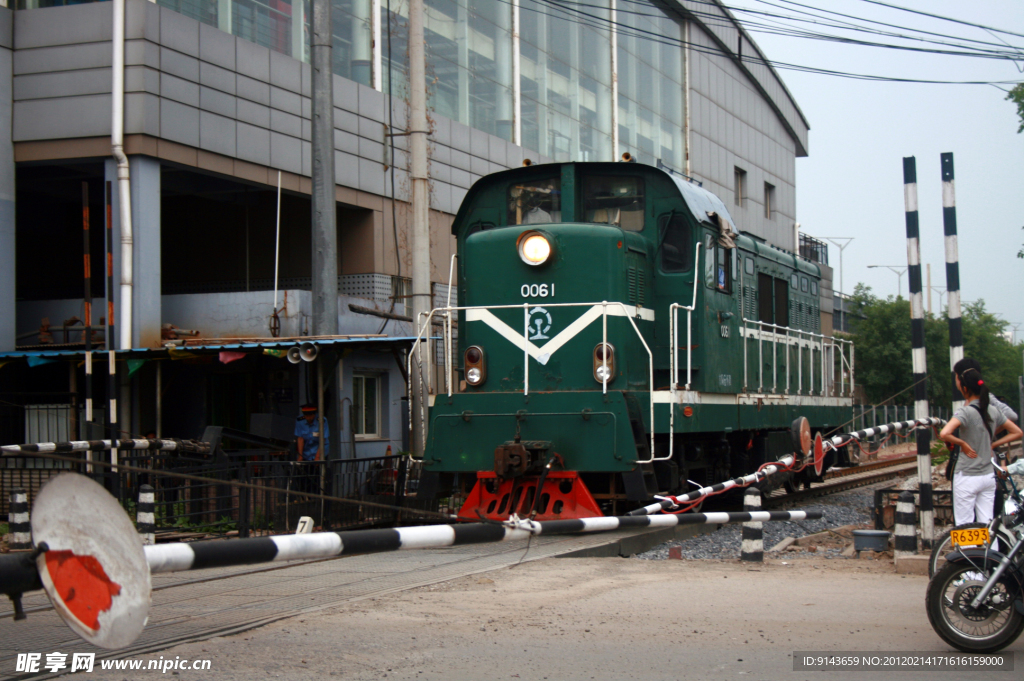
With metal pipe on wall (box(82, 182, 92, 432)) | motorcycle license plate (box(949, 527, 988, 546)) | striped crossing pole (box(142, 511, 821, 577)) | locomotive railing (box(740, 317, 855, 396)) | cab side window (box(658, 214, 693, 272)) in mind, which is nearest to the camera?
striped crossing pole (box(142, 511, 821, 577))

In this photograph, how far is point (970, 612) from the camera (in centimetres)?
527

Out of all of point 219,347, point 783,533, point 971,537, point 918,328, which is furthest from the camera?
point 219,347

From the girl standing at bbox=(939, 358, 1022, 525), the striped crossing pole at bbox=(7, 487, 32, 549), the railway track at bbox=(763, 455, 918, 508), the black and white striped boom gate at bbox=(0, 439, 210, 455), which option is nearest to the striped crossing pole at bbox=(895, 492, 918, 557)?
the girl standing at bbox=(939, 358, 1022, 525)

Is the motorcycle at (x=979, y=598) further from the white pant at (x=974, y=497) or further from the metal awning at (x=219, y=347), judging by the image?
the metal awning at (x=219, y=347)

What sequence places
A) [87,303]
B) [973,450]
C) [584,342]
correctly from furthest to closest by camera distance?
[87,303] < [584,342] < [973,450]

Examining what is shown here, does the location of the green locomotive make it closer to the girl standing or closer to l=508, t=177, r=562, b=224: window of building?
l=508, t=177, r=562, b=224: window of building

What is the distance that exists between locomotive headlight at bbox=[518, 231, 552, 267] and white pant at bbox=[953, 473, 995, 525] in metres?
4.62

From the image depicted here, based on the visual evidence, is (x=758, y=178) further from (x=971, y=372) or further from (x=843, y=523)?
(x=971, y=372)

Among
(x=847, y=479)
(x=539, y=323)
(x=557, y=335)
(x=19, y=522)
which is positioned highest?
(x=539, y=323)

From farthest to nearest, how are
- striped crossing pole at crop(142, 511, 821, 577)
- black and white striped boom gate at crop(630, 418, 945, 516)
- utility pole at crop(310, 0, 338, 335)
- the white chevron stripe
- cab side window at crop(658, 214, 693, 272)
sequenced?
utility pole at crop(310, 0, 338, 335) → cab side window at crop(658, 214, 693, 272) → the white chevron stripe → black and white striped boom gate at crop(630, 418, 945, 516) → striped crossing pole at crop(142, 511, 821, 577)

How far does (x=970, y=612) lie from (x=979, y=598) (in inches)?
4.1

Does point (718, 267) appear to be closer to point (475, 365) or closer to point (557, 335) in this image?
point (557, 335)

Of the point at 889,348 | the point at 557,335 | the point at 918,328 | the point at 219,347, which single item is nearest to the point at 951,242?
the point at 918,328

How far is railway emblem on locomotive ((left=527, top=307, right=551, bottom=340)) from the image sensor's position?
10328 mm
